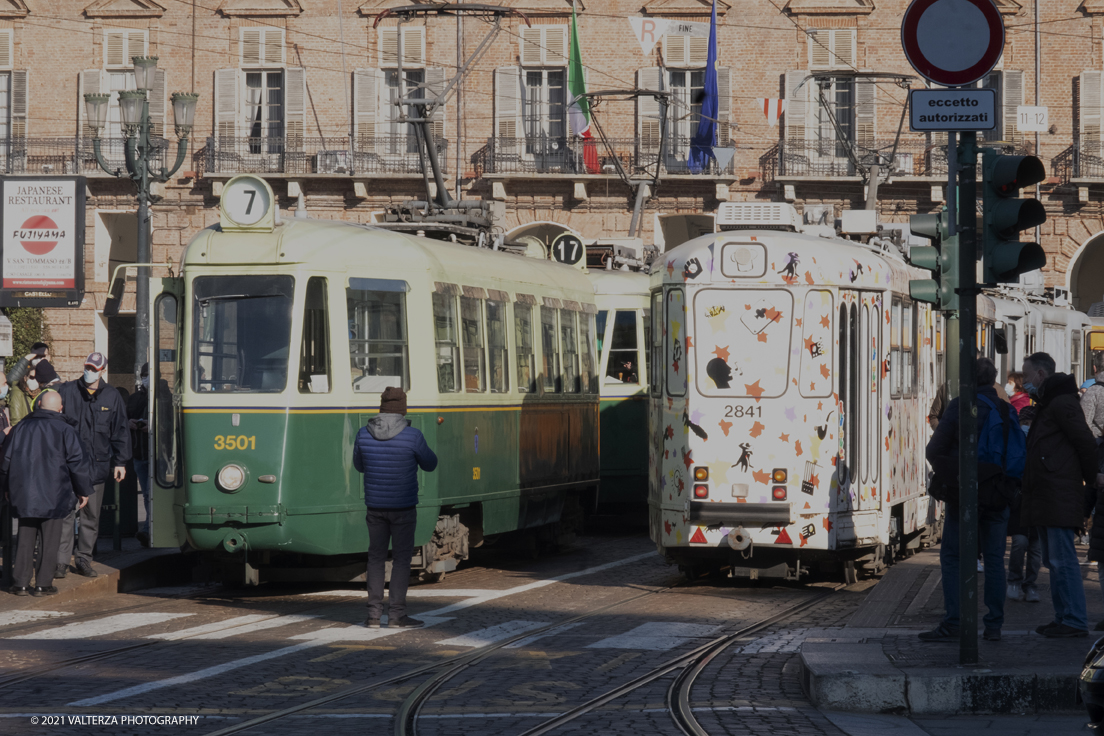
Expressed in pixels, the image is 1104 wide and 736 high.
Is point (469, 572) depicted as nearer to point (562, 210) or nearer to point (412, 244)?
point (412, 244)

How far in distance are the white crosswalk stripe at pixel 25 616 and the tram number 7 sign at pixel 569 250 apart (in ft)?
28.8

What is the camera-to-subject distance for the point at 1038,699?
834cm

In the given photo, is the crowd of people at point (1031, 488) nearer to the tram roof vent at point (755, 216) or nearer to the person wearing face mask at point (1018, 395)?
the person wearing face mask at point (1018, 395)

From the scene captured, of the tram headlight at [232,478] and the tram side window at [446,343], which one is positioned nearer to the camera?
the tram headlight at [232,478]

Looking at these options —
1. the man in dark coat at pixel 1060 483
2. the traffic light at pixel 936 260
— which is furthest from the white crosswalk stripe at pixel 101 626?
the man in dark coat at pixel 1060 483

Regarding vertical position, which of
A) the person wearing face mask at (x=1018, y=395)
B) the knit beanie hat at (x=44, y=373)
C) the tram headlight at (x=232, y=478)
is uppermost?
the knit beanie hat at (x=44, y=373)

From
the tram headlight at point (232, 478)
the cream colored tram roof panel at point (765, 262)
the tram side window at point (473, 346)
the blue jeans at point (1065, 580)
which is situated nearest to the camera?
the blue jeans at point (1065, 580)

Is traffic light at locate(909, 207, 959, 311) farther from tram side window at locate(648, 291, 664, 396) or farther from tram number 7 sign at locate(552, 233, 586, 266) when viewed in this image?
tram number 7 sign at locate(552, 233, 586, 266)

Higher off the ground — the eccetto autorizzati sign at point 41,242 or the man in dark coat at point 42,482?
the eccetto autorizzati sign at point 41,242

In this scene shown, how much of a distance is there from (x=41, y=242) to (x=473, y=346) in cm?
960

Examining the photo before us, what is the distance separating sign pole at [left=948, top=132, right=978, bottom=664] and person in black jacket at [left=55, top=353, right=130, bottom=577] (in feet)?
26.8

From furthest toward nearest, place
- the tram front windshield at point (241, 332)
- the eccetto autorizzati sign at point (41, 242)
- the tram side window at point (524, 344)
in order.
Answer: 1. the eccetto autorizzati sign at point (41, 242)
2. the tram side window at point (524, 344)
3. the tram front windshield at point (241, 332)

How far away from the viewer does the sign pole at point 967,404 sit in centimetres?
866

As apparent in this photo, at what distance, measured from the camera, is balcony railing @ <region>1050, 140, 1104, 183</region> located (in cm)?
3634
